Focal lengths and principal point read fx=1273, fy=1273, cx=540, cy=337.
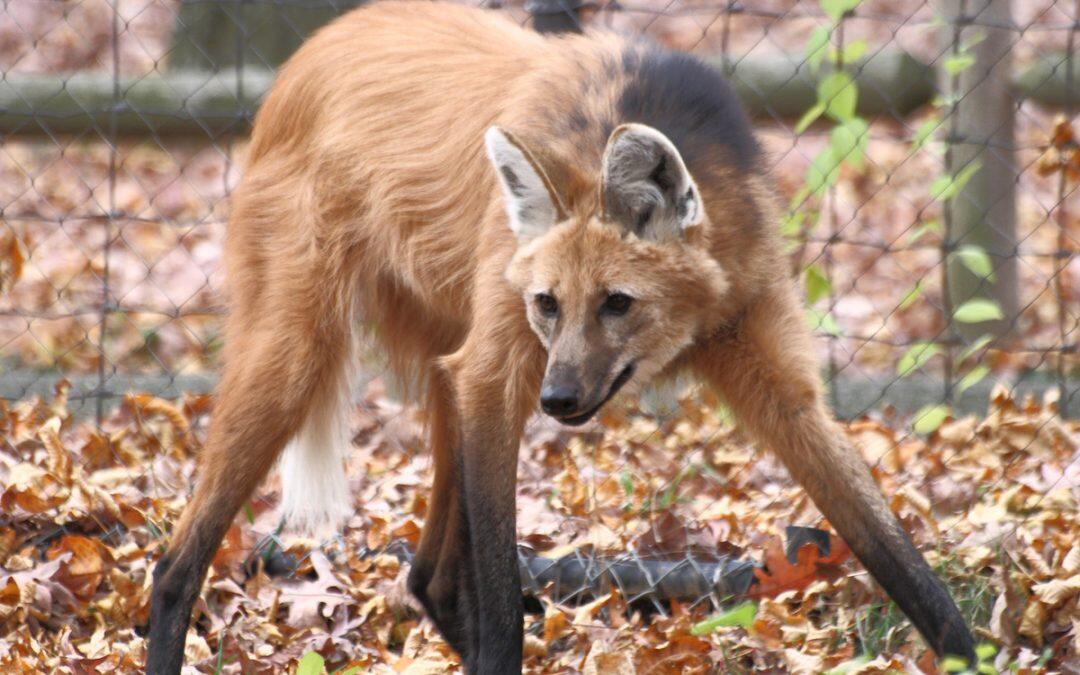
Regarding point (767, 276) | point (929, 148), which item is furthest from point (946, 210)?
point (767, 276)

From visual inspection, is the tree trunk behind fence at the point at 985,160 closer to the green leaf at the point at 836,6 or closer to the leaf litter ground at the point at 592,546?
the leaf litter ground at the point at 592,546

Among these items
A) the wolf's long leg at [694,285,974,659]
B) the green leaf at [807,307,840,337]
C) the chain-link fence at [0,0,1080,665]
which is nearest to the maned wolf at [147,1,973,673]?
the wolf's long leg at [694,285,974,659]

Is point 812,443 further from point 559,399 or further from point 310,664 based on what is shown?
point 310,664

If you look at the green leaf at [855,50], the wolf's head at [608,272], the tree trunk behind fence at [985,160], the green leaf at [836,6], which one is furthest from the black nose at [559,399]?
the tree trunk behind fence at [985,160]

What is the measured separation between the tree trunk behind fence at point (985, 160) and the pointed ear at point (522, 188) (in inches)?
74.1

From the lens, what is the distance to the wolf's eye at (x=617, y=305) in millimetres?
2750

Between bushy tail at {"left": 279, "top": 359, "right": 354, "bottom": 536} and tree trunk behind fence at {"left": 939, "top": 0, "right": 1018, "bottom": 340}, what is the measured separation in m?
2.13

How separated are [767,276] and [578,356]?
0.52m

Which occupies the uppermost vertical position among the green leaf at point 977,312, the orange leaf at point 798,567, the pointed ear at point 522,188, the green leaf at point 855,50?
the green leaf at point 855,50

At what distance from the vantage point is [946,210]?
404 centimetres

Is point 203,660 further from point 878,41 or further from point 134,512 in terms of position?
point 878,41

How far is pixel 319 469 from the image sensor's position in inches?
138

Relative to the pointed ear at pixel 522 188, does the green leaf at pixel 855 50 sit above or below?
above

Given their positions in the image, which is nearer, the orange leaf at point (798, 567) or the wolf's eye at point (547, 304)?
the wolf's eye at point (547, 304)
